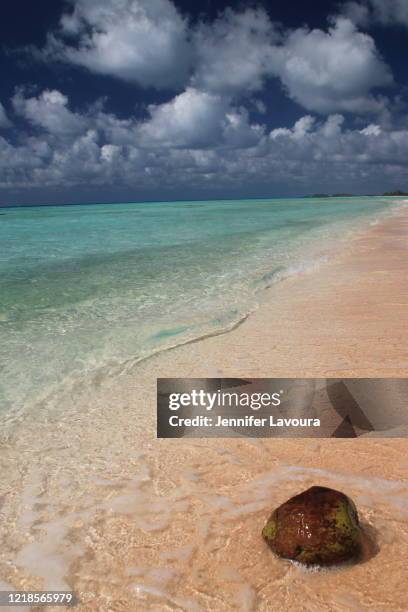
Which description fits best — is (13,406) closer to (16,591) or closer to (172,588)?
(16,591)

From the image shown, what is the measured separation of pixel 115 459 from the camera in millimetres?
3203

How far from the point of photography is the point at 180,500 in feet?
9.07

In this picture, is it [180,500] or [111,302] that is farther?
[111,302]

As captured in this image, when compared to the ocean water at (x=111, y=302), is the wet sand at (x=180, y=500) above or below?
below

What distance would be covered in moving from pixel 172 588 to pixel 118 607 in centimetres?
27

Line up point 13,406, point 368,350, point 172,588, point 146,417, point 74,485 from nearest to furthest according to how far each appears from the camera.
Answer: point 172,588, point 74,485, point 146,417, point 13,406, point 368,350

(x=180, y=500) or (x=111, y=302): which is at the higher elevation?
(x=111, y=302)

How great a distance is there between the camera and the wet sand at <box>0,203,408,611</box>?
6.95 ft

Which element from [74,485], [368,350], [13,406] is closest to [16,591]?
[74,485]

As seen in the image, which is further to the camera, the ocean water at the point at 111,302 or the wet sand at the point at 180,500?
the ocean water at the point at 111,302

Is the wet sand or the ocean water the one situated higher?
the ocean water

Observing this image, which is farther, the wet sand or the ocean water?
the ocean water

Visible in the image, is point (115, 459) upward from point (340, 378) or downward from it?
downward

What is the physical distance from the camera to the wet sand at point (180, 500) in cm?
212
